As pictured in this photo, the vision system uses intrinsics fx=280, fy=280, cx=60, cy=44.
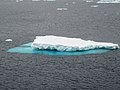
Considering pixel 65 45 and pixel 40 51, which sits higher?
pixel 65 45

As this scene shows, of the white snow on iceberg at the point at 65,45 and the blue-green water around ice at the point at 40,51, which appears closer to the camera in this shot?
the blue-green water around ice at the point at 40,51

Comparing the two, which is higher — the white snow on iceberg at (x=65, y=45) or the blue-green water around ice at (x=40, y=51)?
the white snow on iceberg at (x=65, y=45)

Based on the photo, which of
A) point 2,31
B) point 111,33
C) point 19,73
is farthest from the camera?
point 2,31

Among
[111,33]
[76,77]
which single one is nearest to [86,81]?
[76,77]

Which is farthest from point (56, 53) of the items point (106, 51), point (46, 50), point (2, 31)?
point (2, 31)

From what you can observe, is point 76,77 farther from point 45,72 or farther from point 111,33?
point 111,33

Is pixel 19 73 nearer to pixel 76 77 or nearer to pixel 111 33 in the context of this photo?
pixel 76 77

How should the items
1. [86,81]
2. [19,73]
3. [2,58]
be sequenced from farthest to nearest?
Answer: [2,58] < [19,73] < [86,81]

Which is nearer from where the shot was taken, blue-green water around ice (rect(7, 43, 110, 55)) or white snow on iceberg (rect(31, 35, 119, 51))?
blue-green water around ice (rect(7, 43, 110, 55))

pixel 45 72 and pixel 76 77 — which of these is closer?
pixel 76 77

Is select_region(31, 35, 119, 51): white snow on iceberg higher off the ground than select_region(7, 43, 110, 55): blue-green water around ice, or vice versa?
select_region(31, 35, 119, 51): white snow on iceberg
